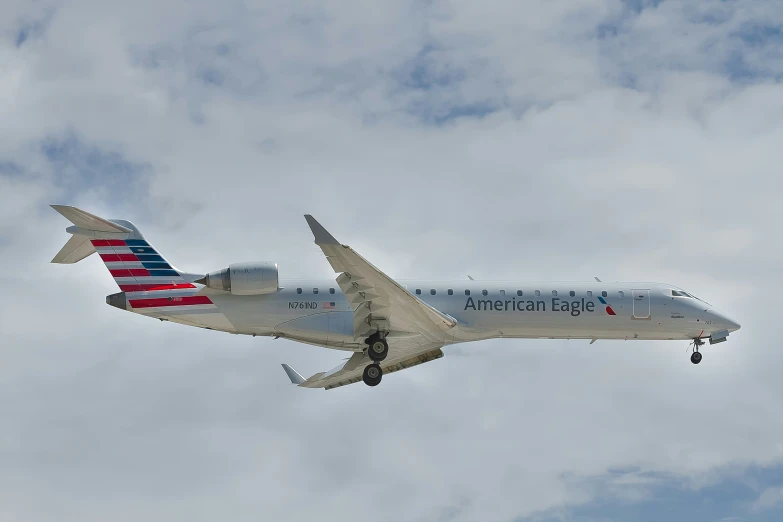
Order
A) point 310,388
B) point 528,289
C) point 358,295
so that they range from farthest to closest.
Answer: point 310,388
point 528,289
point 358,295

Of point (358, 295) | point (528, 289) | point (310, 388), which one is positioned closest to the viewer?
point (358, 295)

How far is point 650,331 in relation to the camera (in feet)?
123

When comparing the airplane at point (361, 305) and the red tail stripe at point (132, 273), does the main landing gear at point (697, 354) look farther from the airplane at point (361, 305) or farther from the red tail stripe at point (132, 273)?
the red tail stripe at point (132, 273)

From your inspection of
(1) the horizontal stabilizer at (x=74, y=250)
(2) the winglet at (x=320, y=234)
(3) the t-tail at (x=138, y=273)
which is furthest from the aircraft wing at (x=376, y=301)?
(1) the horizontal stabilizer at (x=74, y=250)

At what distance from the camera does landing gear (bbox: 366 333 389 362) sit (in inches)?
1393

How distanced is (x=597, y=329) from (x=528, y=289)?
276 centimetres

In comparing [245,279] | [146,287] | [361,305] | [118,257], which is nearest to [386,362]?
[361,305]

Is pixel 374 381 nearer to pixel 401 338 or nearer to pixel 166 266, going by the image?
pixel 401 338

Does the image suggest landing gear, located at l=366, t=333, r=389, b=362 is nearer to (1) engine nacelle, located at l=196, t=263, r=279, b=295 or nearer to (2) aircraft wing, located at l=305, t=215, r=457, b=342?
(2) aircraft wing, located at l=305, t=215, r=457, b=342

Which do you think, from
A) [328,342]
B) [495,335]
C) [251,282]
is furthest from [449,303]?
[251,282]

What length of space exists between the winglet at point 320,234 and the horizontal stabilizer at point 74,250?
28.0 feet

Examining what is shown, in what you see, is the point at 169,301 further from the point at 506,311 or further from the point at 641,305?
the point at 641,305

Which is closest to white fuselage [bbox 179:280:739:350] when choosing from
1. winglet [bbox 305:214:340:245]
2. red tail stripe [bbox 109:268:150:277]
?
red tail stripe [bbox 109:268:150:277]

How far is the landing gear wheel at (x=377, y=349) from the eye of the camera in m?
35.3
